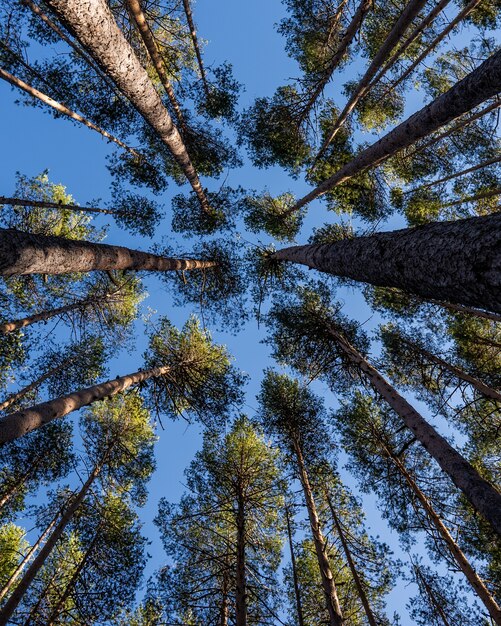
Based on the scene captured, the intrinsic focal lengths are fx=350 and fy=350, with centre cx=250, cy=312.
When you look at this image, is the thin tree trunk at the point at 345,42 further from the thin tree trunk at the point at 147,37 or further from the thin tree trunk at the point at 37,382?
the thin tree trunk at the point at 37,382

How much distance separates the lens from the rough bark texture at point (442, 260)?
6.56 ft

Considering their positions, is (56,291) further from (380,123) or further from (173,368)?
(380,123)

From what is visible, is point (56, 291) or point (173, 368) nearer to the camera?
point (173, 368)

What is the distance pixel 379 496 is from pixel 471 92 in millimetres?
8140

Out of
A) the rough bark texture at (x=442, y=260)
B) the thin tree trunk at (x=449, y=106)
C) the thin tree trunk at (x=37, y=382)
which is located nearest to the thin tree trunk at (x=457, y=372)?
the thin tree trunk at (x=449, y=106)

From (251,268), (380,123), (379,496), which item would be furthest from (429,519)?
(380,123)

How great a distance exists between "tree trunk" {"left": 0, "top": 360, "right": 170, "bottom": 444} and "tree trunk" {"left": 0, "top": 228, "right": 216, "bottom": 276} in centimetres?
194

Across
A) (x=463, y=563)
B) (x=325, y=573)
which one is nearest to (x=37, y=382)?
(x=325, y=573)

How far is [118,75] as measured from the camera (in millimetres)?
4188

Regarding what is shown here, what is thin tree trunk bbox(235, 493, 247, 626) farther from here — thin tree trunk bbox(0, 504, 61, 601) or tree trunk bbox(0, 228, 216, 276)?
tree trunk bbox(0, 228, 216, 276)

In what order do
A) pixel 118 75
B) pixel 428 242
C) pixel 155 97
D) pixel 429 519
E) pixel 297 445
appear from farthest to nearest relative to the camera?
pixel 297 445, pixel 429 519, pixel 155 97, pixel 118 75, pixel 428 242

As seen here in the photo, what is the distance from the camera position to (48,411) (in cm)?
494

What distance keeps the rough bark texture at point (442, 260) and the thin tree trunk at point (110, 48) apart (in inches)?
131

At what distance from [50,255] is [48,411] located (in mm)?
2430
